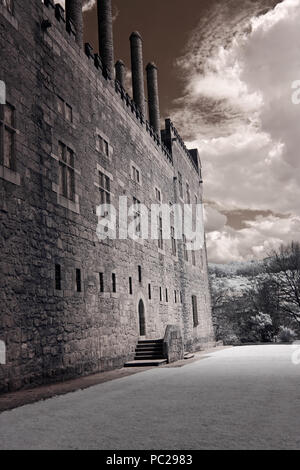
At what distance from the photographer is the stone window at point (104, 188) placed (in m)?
13.8

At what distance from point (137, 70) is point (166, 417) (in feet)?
60.8

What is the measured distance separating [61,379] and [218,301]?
4029cm

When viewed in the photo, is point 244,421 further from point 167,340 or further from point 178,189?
point 178,189

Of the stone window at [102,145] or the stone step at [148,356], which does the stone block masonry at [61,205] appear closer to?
the stone window at [102,145]

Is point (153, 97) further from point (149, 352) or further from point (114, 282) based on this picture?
point (149, 352)

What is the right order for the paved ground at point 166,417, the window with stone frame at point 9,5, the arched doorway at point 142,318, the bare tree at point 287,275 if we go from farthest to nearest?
the bare tree at point 287,275, the arched doorway at point 142,318, the window with stone frame at point 9,5, the paved ground at point 166,417

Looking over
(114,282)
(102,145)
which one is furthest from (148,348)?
(102,145)

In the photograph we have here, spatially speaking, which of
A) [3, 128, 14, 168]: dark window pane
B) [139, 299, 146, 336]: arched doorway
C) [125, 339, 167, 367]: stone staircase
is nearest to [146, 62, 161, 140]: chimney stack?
[139, 299, 146, 336]: arched doorway

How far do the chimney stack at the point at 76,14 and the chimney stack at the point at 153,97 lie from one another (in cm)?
940

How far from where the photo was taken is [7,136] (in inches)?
357

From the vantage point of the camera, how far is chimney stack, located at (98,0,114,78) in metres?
16.2

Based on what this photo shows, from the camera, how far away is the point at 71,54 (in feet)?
41.0

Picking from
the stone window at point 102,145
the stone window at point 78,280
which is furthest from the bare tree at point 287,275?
the stone window at point 78,280

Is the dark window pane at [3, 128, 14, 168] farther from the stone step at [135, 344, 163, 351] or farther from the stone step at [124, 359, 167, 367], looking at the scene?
the stone step at [135, 344, 163, 351]
